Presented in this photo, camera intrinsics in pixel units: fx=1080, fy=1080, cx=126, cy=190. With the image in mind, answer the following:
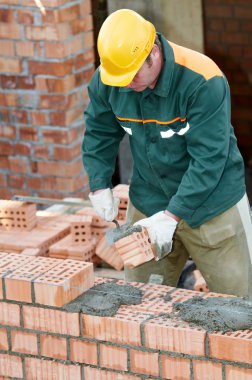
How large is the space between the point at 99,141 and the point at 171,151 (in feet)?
1.58

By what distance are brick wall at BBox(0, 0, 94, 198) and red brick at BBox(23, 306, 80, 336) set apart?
3292mm

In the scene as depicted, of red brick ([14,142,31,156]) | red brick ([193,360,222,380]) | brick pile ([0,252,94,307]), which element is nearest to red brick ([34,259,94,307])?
brick pile ([0,252,94,307])

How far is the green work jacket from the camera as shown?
5.19 metres

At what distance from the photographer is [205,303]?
4910mm

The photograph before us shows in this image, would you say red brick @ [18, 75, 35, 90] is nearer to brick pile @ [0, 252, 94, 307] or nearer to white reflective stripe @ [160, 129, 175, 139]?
white reflective stripe @ [160, 129, 175, 139]

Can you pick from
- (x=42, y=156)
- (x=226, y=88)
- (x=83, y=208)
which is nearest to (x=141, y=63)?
(x=226, y=88)

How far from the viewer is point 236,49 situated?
10.7m

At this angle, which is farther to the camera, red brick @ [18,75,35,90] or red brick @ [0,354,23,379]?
red brick @ [18,75,35,90]

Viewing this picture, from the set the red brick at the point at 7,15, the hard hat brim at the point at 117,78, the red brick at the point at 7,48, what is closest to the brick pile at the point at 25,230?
the red brick at the point at 7,48

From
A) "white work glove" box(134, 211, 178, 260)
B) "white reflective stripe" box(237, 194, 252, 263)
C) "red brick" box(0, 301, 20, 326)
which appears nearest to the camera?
"red brick" box(0, 301, 20, 326)

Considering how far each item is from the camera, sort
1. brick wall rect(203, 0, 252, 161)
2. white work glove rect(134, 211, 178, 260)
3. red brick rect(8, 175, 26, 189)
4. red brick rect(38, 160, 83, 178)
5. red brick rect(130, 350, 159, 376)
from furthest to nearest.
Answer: brick wall rect(203, 0, 252, 161)
red brick rect(8, 175, 26, 189)
red brick rect(38, 160, 83, 178)
white work glove rect(134, 211, 178, 260)
red brick rect(130, 350, 159, 376)

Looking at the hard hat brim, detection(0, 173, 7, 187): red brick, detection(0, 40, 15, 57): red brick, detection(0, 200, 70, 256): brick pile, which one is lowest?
detection(0, 173, 7, 187): red brick

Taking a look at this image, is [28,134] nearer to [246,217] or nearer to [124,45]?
[246,217]

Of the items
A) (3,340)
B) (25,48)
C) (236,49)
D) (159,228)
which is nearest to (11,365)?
(3,340)
